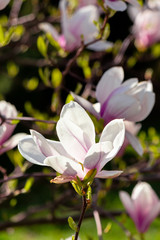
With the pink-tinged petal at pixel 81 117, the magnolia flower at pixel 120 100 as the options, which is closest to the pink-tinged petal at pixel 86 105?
the magnolia flower at pixel 120 100

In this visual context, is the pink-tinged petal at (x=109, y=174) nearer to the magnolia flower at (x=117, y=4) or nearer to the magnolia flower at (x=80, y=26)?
the magnolia flower at (x=117, y=4)

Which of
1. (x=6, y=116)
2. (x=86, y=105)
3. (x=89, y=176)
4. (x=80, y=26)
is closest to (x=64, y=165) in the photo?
(x=89, y=176)

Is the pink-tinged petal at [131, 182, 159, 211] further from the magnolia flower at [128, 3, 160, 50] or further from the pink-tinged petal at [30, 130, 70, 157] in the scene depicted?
the magnolia flower at [128, 3, 160, 50]

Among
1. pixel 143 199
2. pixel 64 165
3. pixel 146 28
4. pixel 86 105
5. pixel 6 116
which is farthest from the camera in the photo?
pixel 146 28

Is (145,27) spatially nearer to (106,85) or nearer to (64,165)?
(106,85)

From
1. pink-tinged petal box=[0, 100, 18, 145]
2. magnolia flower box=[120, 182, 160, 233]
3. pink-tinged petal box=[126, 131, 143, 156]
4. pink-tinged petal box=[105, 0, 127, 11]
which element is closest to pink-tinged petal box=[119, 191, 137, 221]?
magnolia flower box=[120, 182, 160, 233]

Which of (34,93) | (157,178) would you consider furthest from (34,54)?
(157,178)
